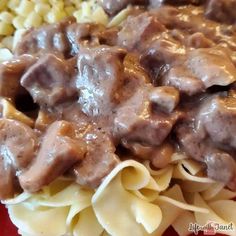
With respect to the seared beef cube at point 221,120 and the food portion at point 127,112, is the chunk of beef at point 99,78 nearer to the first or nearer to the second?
the food portion at point 127,112

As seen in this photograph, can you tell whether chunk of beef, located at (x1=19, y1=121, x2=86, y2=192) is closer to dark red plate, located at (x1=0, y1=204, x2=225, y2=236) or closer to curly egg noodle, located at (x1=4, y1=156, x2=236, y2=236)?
curly egg noodle, located at (x1=4, y1=156, x2=236, y2=236)

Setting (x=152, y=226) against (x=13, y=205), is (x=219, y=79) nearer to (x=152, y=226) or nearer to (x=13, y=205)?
(x=152, y=226)

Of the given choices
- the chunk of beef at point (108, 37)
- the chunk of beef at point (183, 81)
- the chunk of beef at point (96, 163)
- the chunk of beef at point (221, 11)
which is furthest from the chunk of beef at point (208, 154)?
the chunk of beef at point (221, 11)

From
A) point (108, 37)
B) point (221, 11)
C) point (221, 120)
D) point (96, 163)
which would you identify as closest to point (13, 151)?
point (96, 163)

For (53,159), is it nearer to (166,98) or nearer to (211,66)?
(166,98)

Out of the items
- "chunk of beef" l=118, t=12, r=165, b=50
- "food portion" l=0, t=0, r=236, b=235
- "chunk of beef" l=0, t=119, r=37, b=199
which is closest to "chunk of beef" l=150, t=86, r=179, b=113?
"food portion" l=0, t=0, r=236, b=235
